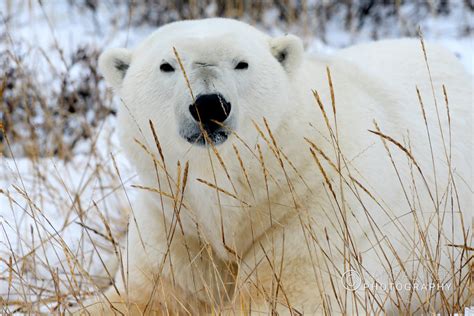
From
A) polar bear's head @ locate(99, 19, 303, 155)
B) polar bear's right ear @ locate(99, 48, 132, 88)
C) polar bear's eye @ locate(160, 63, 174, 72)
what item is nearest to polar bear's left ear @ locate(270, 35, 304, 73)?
polar bear's head @ locate(99, 19, 303, 155)

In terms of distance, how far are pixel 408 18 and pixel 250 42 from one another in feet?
17.9

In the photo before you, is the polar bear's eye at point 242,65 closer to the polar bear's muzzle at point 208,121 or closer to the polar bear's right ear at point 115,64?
the polar bear's muzzle at point 208,121

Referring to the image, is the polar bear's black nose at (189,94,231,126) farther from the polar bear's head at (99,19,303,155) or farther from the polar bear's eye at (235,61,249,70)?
the polar bear's eye at (235,61,249,70)

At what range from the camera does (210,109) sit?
2201mm

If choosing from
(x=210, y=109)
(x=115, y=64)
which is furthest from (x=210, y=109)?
(x=115, y=64)

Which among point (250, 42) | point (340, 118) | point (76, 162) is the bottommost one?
point (76, 162)

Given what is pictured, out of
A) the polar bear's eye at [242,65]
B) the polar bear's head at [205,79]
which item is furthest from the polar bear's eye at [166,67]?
the polar bear's eye at [242,65]

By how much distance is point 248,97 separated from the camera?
2.42 m

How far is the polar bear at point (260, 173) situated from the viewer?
7.62ft

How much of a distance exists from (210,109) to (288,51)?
49cm

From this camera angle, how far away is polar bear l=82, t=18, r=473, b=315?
2.32 meters

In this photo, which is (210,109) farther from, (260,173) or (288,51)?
(288,51)

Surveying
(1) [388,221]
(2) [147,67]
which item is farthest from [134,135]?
(1) [388,221]

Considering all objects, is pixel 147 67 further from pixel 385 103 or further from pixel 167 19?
pixel 167 19
